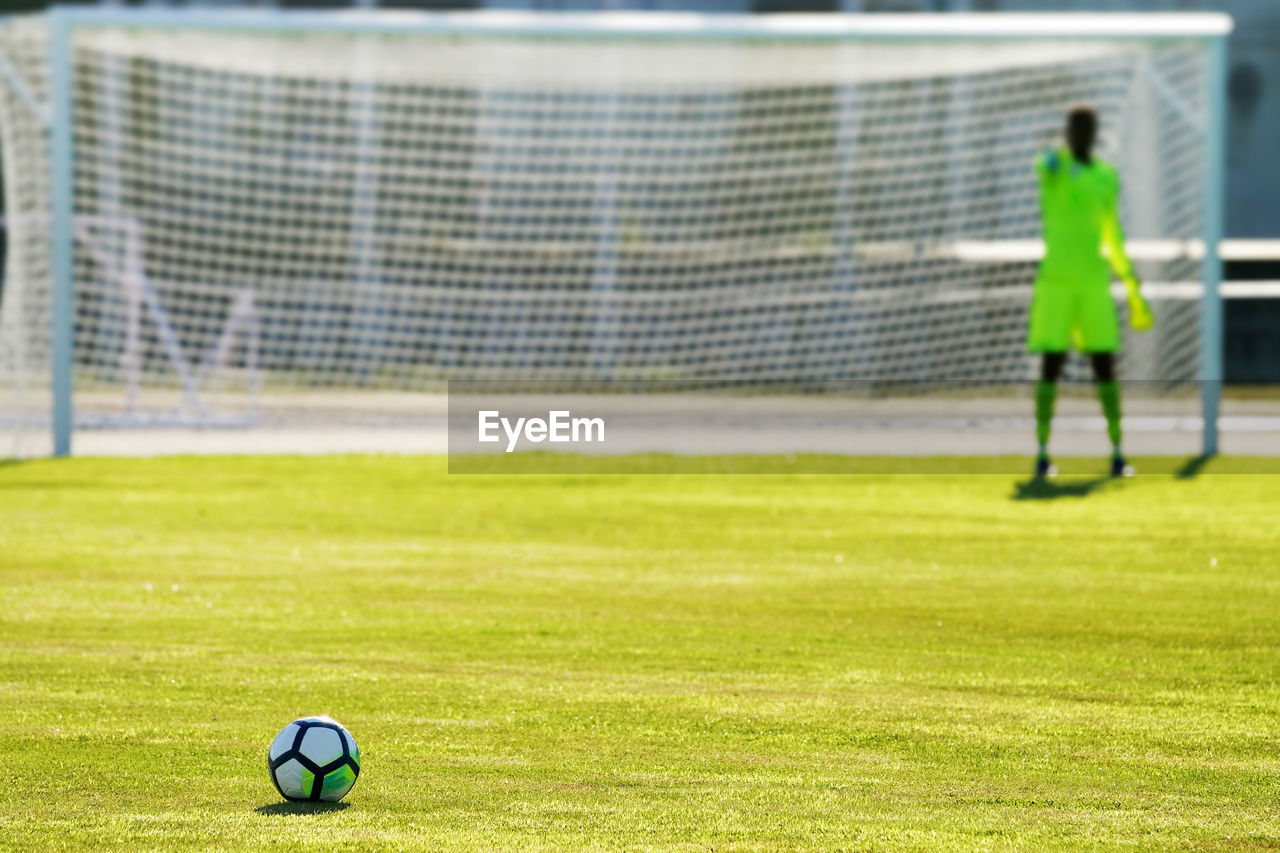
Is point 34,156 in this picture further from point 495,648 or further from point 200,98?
point 495,648

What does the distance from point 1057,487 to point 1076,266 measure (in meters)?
1.40

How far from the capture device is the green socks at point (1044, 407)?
Answer: 38.0 ft

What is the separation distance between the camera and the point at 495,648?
5969mm

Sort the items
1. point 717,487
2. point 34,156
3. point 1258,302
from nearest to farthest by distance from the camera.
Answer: point 717,487 → point 34,156 → point 1258,302

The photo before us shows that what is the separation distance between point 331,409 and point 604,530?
6613 mm

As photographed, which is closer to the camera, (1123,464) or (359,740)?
(359,740)

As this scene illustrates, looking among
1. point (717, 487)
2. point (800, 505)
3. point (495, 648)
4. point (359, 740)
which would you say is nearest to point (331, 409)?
point (717, 487)

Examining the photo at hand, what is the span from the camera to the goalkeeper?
37.7 feet

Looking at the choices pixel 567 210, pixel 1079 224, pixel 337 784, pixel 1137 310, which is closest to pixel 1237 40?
pixel 567 210

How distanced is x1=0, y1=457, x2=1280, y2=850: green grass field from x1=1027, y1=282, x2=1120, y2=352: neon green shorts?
1.28 metres

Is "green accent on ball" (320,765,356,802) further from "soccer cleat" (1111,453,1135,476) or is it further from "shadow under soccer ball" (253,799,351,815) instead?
"soccer cleat" (1111,453,1135,476)

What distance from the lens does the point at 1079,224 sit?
38.0 ft

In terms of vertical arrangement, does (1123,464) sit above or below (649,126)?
below

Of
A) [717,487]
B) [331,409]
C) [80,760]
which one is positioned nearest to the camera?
[80,760]
